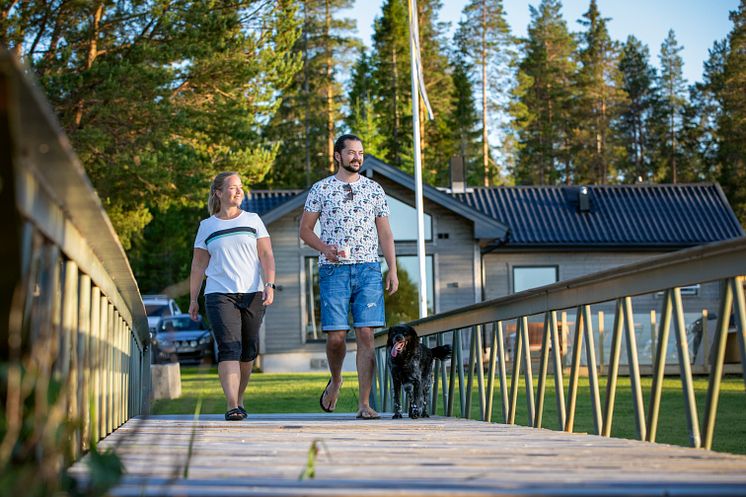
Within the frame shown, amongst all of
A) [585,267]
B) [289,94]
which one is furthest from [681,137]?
[585,267]

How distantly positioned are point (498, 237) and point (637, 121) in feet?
124

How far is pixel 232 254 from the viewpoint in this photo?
287 inches

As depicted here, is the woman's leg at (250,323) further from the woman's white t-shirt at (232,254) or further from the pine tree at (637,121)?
the pine tree at (637,121)

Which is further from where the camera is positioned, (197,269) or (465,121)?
(465,121)

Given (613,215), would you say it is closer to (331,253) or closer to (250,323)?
(331,253)

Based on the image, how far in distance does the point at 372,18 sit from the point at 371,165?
31.0 m

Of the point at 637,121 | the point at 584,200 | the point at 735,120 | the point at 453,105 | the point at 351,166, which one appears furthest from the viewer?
the point at 637,121

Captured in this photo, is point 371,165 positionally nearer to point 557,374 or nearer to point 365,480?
point 557,374

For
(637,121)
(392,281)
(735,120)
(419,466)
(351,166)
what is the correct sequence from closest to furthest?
1. (419,466)
2. (351,166)
3. (392,281)
4. (735,120)
5. (637,121)

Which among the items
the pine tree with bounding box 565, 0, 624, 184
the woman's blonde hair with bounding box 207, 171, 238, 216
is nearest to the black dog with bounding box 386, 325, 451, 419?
the woman's blonde hair with bounding box 207, 171, 238, 216

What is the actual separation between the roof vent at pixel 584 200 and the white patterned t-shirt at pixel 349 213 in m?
25.1

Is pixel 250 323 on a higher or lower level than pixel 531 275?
lower

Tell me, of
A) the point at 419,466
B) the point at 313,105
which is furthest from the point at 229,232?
the point at 313,105

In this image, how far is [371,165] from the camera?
28297 mm
